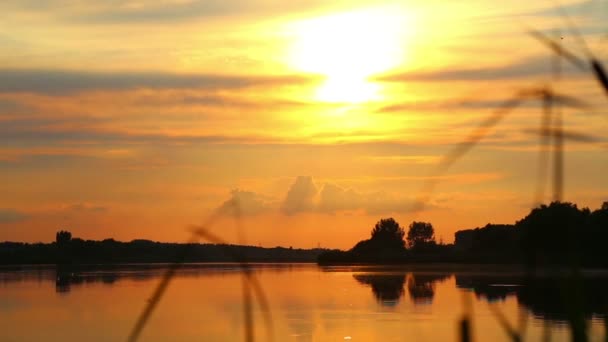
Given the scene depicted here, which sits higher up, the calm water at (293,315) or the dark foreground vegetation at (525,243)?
the dark foreground vegetation at (525,243)

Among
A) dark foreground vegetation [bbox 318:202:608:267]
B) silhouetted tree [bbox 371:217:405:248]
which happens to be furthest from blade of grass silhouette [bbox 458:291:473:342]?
silhouetted tree [bbox 371:217:405:248]

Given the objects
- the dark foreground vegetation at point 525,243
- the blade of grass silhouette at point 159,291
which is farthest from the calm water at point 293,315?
the blade of grass silhouette at point 159,291

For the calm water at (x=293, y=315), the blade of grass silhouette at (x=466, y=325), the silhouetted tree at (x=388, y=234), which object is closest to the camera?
the blade of grass silhouette at (x=466, y=325)

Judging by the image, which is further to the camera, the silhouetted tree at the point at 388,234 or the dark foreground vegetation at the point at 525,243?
the silhouetted tree at the point at 388,234

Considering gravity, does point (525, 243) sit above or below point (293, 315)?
above

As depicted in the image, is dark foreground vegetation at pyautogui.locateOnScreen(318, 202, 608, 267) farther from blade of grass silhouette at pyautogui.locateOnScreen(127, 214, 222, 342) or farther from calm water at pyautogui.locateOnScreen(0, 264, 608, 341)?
calm water at pyautogui.locateOnScreen(0, 264, 608, 341)

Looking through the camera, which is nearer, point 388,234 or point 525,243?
point 525,243

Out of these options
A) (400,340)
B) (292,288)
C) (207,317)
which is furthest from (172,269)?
(292,288)

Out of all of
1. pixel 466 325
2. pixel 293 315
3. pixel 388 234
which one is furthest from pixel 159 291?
pixel 388 234

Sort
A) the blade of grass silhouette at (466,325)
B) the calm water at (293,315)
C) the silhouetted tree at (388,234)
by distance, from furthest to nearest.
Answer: the silhouetted tree at (388,234)
the calm water at (293,315)
the blade of grass silhouette at (466,325)

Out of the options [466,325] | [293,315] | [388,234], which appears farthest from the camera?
[388,234]

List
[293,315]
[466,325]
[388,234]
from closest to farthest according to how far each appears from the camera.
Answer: [466,325] → [293,315] → [388,234]

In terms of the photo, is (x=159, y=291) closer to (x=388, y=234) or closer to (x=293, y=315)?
(x=293, y=315)

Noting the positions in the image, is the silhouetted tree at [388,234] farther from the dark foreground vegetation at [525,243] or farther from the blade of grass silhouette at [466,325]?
the blade of grass silhouette at [466,325]
